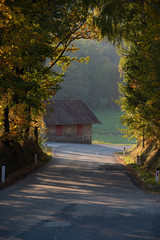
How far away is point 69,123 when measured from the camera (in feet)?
173

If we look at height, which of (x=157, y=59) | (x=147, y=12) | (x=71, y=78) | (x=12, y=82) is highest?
(x=71, y=78)

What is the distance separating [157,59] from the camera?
15.2 metres

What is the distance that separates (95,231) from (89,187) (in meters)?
7.09

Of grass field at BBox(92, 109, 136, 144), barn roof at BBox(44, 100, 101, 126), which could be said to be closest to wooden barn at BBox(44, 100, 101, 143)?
barn roof at BBox(44, 100, 101, 126)

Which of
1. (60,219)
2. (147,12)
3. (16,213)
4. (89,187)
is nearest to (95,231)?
(60,219)

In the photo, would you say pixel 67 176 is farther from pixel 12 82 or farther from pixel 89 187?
pixel 12 82

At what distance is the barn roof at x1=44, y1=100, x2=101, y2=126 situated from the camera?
5272 centimetres

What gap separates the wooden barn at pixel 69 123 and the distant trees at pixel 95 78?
50.5 metres

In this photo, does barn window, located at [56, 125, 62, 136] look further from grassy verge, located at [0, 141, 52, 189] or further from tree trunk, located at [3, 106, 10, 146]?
tree trunk, located at [3, 106, 10, 146]

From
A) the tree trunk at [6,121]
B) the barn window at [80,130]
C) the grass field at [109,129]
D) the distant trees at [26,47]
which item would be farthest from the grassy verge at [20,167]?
the grass field at [109,129]

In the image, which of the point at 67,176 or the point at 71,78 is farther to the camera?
the point at 71,78

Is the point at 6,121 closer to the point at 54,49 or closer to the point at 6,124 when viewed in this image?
the point at 6,124

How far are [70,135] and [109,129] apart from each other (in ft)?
129

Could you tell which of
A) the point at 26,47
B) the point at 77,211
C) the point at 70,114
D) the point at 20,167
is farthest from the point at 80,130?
the point at 77,211
